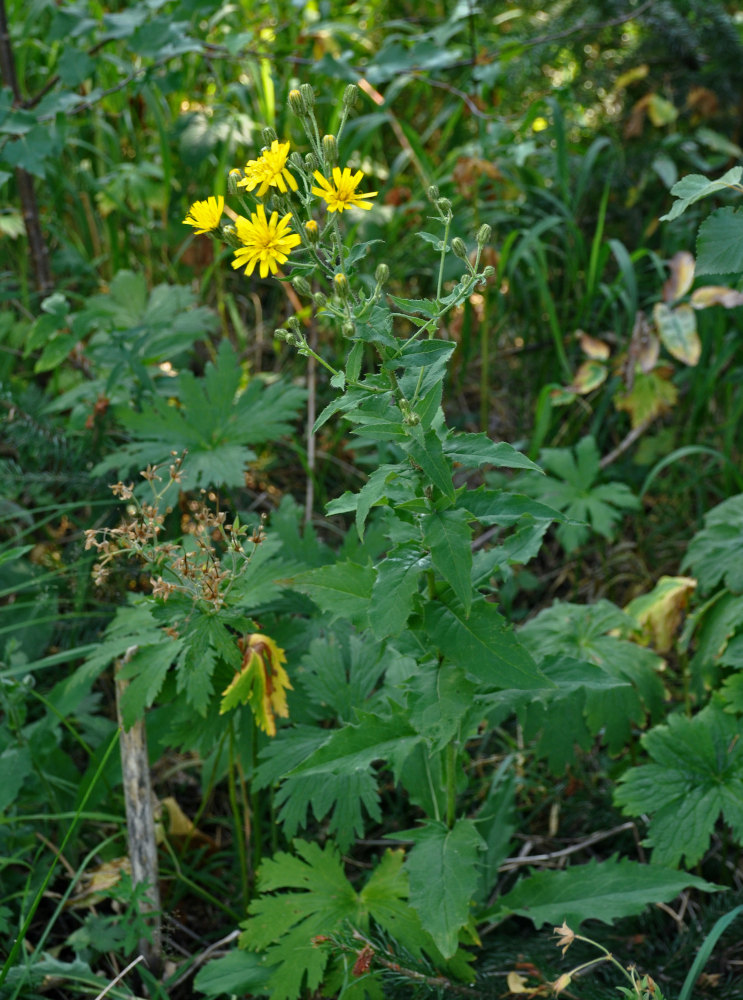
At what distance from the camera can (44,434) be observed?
7.58 feet

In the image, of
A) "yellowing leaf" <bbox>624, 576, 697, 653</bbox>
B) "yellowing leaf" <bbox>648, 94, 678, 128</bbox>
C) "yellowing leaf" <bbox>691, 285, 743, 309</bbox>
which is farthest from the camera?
"yellowing leaf" <bbox>648, 94, 678, 128</bbox>

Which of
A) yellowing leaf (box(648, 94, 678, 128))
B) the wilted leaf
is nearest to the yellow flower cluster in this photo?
the wilted leaf

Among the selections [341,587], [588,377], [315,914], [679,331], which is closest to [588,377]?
Result: [588,377]

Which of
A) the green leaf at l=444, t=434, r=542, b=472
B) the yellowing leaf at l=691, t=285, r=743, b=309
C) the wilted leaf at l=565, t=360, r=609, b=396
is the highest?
the green leaf at l=444, t=434, r=542, b=472

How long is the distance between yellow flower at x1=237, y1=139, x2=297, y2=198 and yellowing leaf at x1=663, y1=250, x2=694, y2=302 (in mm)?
1543

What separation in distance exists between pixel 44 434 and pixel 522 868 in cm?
155

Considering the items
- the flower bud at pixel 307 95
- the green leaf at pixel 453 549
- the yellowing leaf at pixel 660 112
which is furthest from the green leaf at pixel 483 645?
the yellowing leaf at pixel 660 112

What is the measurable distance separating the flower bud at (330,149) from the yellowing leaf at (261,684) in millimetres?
772

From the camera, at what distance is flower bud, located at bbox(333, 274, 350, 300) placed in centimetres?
111

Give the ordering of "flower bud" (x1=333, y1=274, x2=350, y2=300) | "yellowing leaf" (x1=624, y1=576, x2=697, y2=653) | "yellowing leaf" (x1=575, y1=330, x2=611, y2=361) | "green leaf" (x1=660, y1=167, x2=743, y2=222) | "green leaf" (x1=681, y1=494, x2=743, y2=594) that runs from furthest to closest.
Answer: "yellowing leaf" (x1=575, y1=330, x2=611, y2=361)
"yellowing leaf" (x1=624, y1=576, x2=697, y2=653)
"green leaf" (x1=681, y1=494, x2=743, y2=594)
"green leaf" (x1=660, y1=167, x2=743, y2=222)
"flower bud" (x1=333, y1=274, x2=350, y2=300)

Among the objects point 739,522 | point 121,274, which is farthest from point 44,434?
point 739,522

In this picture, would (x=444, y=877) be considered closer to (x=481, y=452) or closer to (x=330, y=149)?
(x=481, y=452)

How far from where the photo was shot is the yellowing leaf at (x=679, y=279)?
239cm

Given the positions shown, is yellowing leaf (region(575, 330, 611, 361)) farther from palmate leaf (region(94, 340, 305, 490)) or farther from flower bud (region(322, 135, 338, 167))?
flower bud (region(322, 135, 338, 167))
